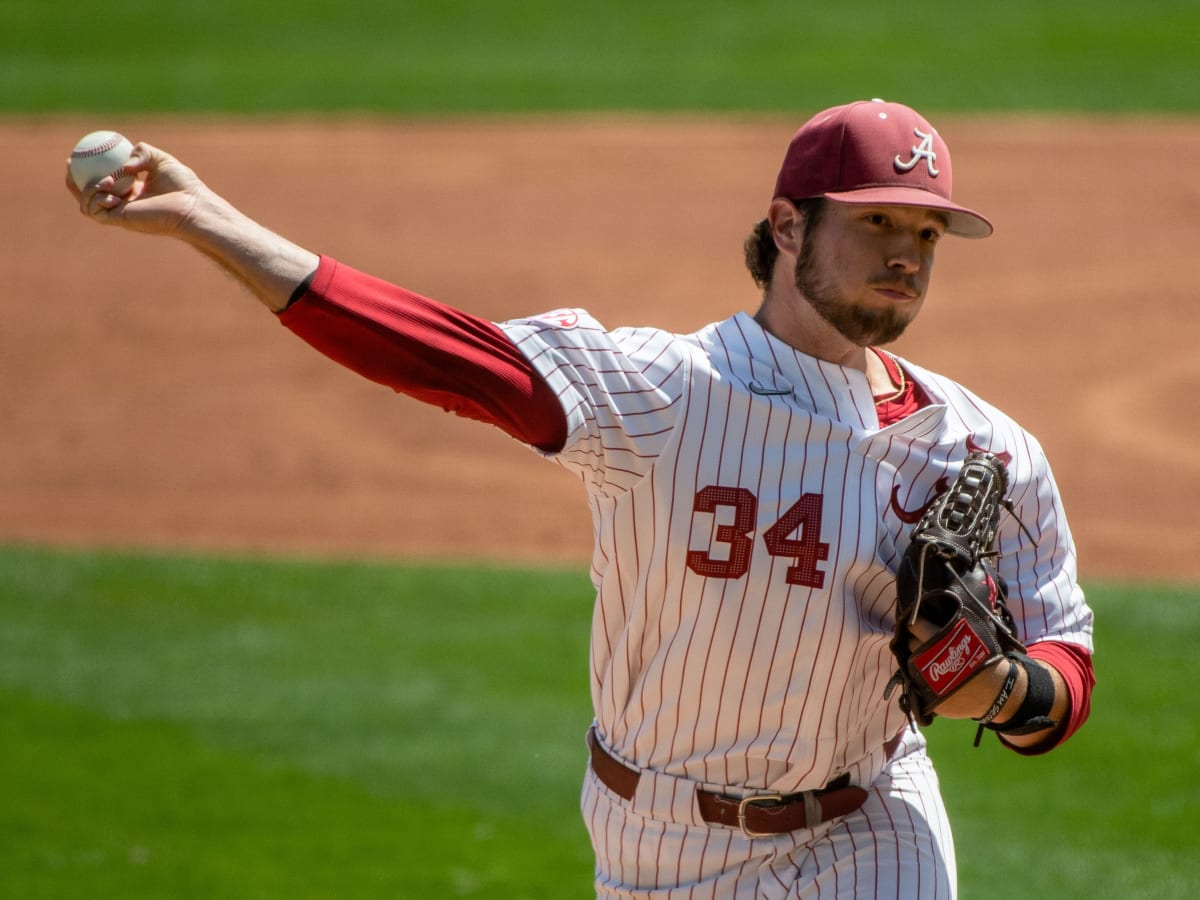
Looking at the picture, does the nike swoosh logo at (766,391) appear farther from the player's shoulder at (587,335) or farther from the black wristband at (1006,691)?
the black wristband at (1006,691)

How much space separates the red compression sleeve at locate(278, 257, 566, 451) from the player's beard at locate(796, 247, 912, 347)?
0.61m

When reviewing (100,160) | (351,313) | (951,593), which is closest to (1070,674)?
(951,593)

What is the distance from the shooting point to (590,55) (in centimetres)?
2017

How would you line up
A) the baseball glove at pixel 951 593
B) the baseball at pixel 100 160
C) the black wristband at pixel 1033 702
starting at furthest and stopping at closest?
the black wristband at pixel 1033 702 < the baseball glove at pixel 951 593 < the baseball at pixel 100 160

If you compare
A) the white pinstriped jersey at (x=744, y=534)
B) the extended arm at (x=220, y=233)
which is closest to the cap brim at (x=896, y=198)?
the white pinstriped jersey at (x=744, y=534)

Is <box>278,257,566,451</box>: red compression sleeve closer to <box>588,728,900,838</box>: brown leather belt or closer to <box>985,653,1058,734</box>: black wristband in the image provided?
<box>588,728,900,838</box>: brown leather belt

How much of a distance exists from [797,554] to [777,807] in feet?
1.65

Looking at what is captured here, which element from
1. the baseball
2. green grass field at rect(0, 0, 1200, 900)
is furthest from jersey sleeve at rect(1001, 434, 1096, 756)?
green grass field at rect(0, 0, 1200, 900)

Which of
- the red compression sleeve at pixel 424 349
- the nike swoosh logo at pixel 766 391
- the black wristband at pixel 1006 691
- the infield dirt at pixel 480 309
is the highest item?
the red compression sleeve at pixel 424 349

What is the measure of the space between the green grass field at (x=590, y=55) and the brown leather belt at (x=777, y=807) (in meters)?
15.2

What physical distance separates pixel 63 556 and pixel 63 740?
256cm

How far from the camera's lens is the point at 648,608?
3.14m

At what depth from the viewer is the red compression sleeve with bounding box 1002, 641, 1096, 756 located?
3.19 meters

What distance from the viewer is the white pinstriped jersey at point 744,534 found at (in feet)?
9.93
